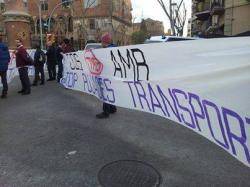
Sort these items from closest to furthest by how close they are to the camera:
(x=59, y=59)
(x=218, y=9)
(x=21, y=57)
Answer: (x=21, y=57) < (x=59, y=59) < (x=218, y=9)

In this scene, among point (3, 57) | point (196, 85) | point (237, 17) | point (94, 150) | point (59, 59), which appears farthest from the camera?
point (237, 17)

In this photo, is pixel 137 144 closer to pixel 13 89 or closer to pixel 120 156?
pixel 120 156

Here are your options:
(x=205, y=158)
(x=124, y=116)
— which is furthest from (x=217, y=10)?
(x=205, y=158)

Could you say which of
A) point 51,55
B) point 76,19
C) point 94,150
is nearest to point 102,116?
point 94,150

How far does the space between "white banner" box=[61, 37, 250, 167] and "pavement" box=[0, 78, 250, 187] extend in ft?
2.10

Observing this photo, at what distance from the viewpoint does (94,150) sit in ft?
19.0

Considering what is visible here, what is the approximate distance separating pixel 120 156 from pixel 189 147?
1.11 m

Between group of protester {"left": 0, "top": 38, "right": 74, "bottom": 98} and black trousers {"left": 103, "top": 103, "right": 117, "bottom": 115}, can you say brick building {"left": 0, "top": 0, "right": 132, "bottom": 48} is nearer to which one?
group of protester {"left": 0, "top": 38, "right": 74, "bottom": 98}

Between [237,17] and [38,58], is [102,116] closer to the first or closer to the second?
[38,58]

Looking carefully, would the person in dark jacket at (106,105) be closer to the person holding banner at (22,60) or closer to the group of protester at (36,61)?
the group of protester at (36,61)

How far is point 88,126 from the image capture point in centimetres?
721

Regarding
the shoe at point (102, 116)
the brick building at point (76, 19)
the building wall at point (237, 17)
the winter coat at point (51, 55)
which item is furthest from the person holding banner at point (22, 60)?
the brick building at point (76, 19)

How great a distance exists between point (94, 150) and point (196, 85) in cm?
209

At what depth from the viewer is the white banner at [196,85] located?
3916mm
